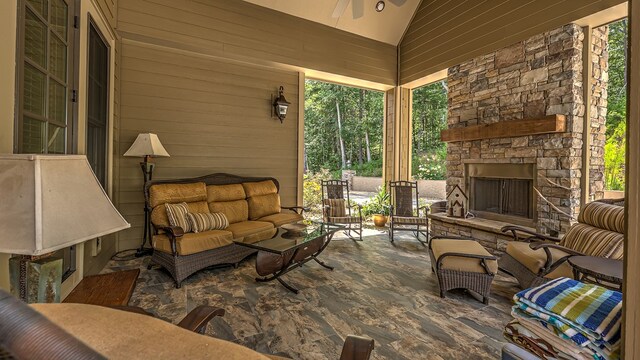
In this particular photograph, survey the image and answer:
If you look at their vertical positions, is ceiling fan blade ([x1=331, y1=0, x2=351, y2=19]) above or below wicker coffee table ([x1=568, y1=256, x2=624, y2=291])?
above

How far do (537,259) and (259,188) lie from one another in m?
3.59

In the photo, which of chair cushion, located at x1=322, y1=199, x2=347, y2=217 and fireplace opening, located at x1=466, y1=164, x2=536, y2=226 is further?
chair cushion, located at x1=322, y1=199, x2=347, y2=217

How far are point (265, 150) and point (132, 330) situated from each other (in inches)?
177

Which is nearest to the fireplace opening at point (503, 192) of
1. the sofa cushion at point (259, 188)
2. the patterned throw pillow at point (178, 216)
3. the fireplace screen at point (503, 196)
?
the fireplace screen at point (503, 196)

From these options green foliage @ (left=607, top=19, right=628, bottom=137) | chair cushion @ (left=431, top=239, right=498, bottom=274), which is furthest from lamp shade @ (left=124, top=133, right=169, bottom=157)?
green foliage @ (left=607, top=19, right=628, bottom=137)

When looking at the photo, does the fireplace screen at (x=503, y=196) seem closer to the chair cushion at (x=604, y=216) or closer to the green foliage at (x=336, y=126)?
the chair cushion at (x=604, y=216)

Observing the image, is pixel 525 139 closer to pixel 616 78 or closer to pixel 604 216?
pixel 604 216

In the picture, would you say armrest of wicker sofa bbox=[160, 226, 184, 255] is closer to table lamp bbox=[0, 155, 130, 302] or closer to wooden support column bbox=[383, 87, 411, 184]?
table lamp bbox=[0, 155, 130, 302]

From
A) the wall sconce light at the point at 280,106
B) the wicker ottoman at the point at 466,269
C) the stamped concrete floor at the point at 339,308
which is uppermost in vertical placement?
the wall sconce light at the point at 280,106

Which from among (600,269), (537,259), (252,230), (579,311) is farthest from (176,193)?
(600,269)

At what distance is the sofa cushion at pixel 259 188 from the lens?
4541 mm

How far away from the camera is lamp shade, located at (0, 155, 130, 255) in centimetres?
96

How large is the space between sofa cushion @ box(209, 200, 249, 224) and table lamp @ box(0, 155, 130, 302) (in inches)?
110

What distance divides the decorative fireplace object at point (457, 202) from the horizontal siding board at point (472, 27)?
218 cm
